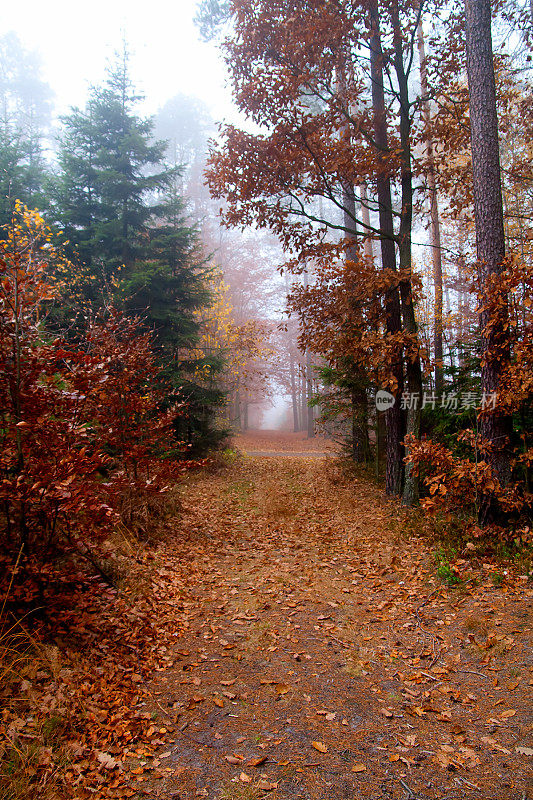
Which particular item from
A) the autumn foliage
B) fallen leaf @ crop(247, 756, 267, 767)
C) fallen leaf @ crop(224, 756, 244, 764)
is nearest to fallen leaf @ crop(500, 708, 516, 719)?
fallen leaf @ crop(247, 756, 267, 767)

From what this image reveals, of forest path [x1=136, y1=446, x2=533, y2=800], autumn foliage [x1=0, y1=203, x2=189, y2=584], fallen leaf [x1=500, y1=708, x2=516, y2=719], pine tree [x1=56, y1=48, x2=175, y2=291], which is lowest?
forest path [x1=136, y1=446, x2=533, y2=800]

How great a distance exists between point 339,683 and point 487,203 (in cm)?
561

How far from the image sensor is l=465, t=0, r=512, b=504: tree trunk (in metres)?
5.13

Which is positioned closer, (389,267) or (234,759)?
(234,759)

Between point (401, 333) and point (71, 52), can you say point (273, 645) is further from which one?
point (71, 52)

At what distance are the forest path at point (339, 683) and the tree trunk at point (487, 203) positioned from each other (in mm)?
1746

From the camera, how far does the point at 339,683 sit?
3.28 metres

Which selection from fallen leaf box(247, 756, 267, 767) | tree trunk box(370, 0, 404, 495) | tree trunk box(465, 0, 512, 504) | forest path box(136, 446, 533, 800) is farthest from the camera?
tree trunk box(370, 0, 404, 495)

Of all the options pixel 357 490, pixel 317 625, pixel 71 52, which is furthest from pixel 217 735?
pixel 71 52

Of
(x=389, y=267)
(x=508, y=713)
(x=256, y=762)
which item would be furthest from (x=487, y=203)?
(x=256, y=762)

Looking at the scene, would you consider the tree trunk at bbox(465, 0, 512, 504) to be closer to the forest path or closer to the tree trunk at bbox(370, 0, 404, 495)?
the forest path

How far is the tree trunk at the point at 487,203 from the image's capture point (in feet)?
16.8

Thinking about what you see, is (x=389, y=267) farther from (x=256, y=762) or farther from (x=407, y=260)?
(x=256, y=762)

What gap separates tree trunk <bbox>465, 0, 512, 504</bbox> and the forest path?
175 cm
